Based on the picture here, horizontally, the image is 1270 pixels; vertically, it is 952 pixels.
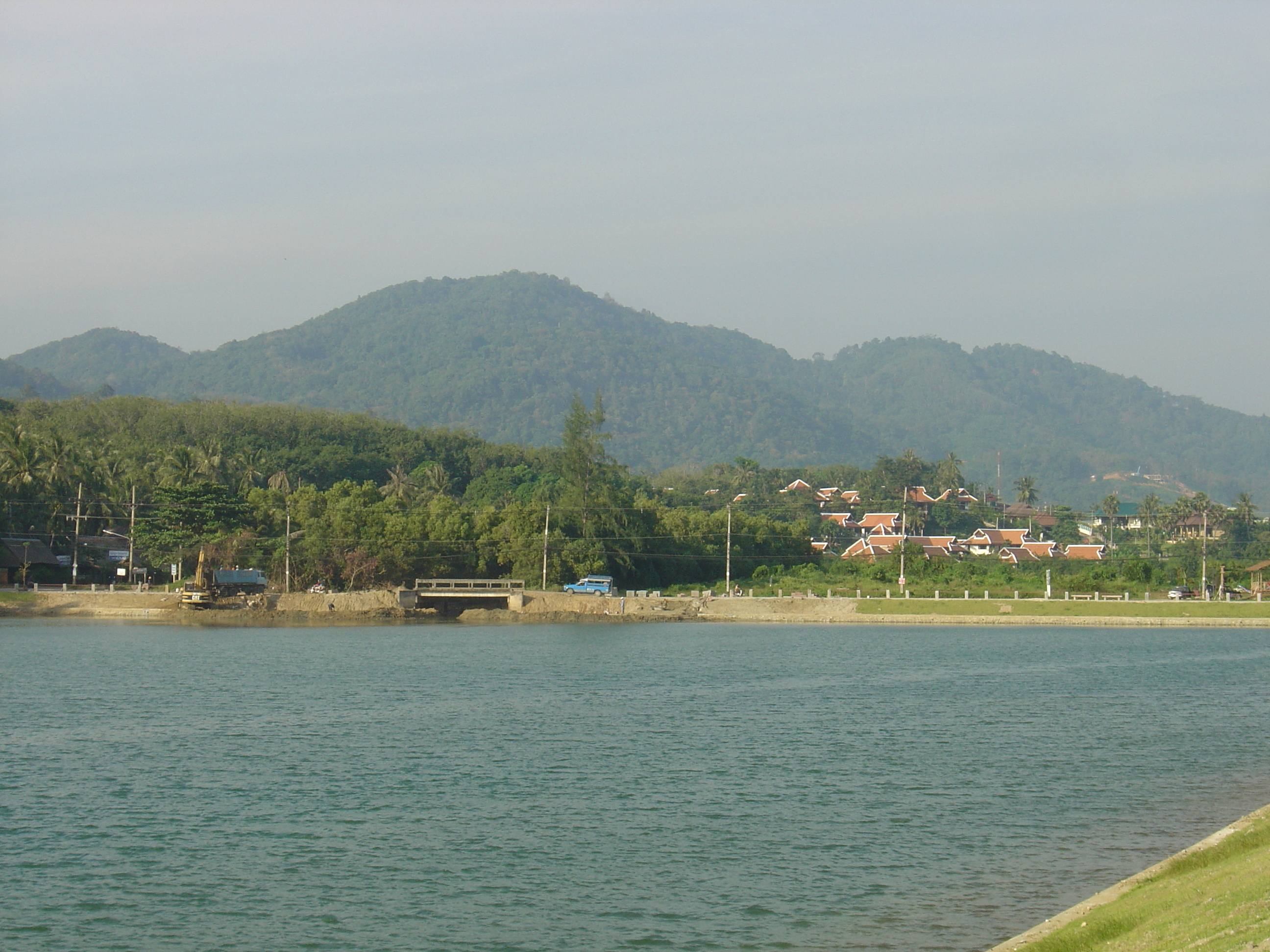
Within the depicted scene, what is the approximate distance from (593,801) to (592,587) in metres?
63.3

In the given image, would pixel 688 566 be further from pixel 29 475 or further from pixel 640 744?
pixel 640 744

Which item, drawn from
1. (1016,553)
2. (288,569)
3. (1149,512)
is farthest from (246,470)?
(1149,512)

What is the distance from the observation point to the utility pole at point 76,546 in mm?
86375

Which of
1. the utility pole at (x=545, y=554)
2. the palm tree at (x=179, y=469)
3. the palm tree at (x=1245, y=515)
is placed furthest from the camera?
the palm tree at (x=1245, y=515)

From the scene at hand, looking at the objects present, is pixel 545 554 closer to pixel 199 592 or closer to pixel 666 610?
pixel 666 610

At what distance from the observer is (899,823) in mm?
22078

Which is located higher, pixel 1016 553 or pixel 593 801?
pixel 1016 553

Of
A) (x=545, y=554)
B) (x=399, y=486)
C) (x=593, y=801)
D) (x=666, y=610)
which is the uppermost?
(x=399, y=486)

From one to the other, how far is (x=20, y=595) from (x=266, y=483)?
190 ft

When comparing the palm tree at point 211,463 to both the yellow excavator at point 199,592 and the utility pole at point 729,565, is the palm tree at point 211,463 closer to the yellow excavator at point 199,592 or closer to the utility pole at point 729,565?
the yellow excavator at point 199,592

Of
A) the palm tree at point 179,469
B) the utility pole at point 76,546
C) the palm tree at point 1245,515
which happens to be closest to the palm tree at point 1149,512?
the palm tree at point 1245,515

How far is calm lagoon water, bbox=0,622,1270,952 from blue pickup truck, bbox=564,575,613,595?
121 ft

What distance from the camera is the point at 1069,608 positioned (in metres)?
79.8

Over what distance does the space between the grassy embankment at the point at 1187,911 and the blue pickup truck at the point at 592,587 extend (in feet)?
229
